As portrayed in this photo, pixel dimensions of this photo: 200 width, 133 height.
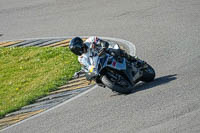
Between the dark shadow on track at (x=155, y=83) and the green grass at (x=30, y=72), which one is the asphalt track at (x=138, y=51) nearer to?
the dark shadow on track at (x=155, y=83)

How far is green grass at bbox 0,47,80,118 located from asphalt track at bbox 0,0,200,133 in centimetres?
130

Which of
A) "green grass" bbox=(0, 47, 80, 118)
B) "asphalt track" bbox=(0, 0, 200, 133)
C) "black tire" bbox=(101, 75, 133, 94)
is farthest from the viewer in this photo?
"green grass" bbox=(0, 47, 80, 118)

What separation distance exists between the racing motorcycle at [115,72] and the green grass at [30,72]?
2275 millimetres

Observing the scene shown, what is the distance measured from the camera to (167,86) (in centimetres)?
990

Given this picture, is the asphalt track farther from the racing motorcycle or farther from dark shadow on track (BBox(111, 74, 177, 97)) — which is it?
the racing motorcycle

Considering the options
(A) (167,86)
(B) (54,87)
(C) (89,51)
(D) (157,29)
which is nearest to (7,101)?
(B) (54,87)

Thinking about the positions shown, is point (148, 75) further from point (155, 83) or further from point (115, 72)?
point (115, 72)

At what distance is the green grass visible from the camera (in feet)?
39.2

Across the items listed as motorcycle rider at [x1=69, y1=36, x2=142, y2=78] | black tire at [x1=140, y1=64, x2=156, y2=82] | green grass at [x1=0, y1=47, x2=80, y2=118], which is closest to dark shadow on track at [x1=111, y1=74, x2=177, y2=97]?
black tire at [x1=140, y1=64, x2=156, y2=82]

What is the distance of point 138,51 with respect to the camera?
43.0ft

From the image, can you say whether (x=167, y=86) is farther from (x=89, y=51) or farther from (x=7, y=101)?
(x=7, y=101)

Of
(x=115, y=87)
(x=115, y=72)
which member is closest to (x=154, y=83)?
(x=115, y=72)

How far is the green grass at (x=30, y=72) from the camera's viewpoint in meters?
11.9

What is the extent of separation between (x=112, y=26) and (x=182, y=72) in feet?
18.1
